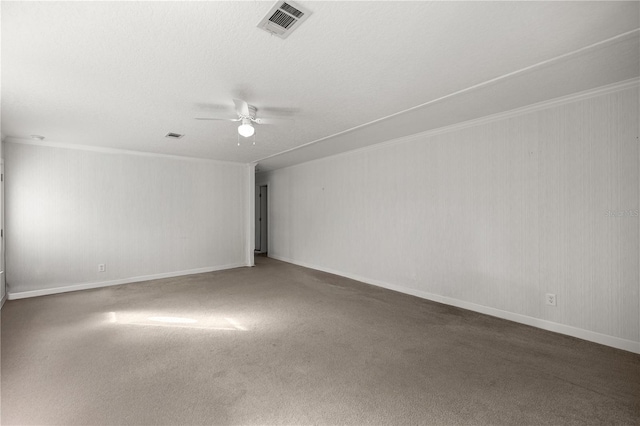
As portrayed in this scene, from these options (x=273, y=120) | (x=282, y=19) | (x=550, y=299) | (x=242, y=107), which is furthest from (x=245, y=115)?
(x=550, y=299)

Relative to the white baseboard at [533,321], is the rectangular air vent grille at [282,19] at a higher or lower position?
higher

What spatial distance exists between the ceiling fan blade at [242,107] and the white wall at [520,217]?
2701mm

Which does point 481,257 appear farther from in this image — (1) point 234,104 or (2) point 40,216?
(2) point 40,216

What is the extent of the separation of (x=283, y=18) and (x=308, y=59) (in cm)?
50

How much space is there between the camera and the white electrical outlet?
3162 mm

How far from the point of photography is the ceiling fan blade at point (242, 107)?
117 inches

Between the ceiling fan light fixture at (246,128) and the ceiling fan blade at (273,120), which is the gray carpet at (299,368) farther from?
the ceiling fan blade at (273,120)

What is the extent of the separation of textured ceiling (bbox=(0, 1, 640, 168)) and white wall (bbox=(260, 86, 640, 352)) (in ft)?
1.38

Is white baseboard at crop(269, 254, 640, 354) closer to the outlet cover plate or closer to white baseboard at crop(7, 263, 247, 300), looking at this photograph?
the outlet cover plate

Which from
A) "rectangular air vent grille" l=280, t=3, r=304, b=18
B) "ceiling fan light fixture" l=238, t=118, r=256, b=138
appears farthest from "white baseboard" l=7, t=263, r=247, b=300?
"rectangular air vent grille" l=280, t=3, r=304, b=18

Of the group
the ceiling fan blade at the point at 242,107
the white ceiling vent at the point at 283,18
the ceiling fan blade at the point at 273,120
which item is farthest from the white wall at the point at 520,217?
the white ceiling vent at the point at 283,18

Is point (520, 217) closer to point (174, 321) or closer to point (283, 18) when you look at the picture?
point (283, 18)

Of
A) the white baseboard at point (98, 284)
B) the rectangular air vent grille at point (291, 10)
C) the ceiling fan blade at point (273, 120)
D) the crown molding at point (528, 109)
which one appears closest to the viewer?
the rectangular air vent grille at point (291, 10)

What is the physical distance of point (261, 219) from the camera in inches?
347
